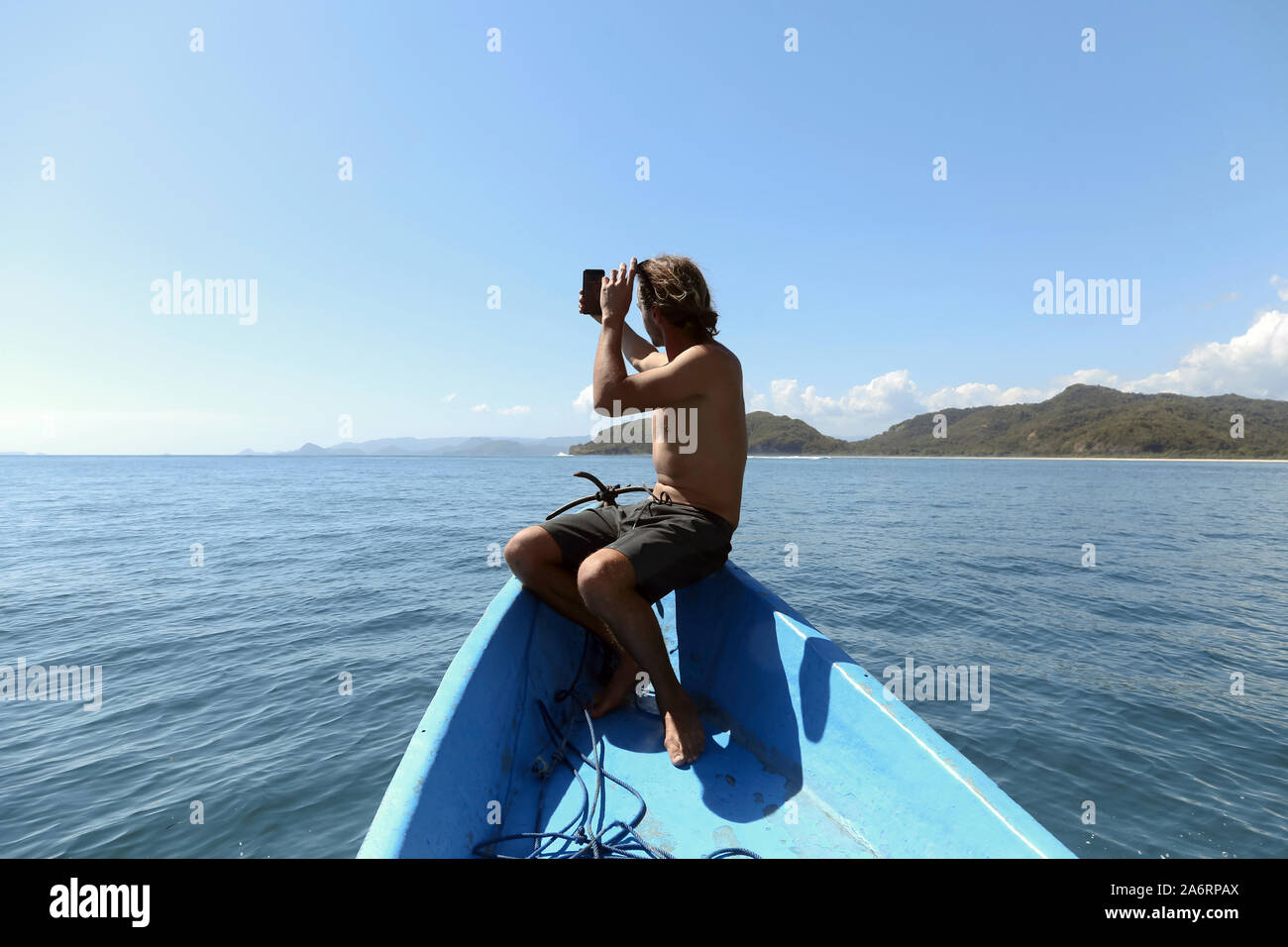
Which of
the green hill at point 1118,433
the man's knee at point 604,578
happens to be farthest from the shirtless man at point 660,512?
the green hill at point 1118,433

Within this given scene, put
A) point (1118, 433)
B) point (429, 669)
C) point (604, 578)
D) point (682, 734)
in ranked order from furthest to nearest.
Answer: point (1118, 433) → point (429, 669) → point (682, 734) → point (604, 578)

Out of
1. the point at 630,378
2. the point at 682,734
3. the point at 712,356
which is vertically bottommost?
the point at 682,734

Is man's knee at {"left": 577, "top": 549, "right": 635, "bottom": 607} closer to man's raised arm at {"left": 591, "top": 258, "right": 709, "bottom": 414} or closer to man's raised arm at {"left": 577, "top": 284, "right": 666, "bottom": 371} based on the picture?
man's raised arm at {"left": 591, "top": 258, "right": 709, "bottom": 414}

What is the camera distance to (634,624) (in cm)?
267

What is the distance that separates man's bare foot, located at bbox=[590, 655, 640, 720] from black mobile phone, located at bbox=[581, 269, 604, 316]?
1.99 m

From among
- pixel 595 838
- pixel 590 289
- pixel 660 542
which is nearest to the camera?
pixel 595 838

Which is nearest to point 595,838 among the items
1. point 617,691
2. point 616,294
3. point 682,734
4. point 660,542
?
point 682,734

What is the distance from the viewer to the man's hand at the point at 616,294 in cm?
285

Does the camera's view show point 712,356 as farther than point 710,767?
No

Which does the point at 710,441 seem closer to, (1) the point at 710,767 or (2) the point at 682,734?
(2) the point at 682,734

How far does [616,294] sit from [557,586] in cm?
162

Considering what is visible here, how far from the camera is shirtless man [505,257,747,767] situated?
2688mm

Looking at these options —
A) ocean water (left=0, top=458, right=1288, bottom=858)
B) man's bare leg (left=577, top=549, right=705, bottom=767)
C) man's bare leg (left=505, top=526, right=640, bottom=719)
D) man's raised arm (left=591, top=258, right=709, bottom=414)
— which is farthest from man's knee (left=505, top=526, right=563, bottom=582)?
ocean water (left=0, top=458, right=1288, bottom=858)
